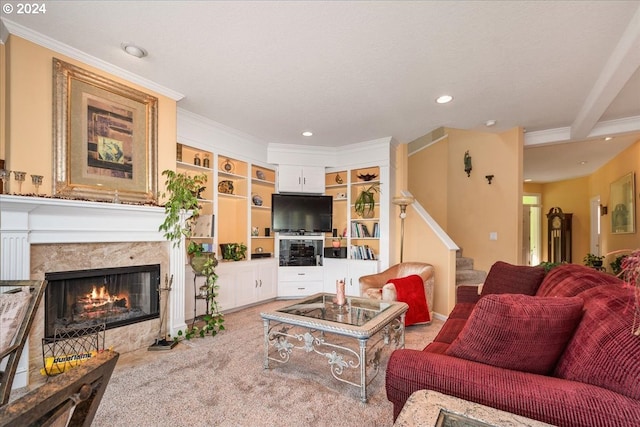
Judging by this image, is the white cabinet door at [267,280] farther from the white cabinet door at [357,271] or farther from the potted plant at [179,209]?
the potted plant at [179,209]

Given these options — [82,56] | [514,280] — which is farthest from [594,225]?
[82,56]

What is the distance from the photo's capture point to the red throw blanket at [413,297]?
3.32 m

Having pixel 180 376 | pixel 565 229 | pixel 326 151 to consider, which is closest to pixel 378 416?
pixel 180 376

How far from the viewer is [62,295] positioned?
2.45 meters

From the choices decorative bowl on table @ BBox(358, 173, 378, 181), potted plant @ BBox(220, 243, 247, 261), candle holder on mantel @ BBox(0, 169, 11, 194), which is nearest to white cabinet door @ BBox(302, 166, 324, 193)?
decorative bowl on table @ BBox(358, 173, 378, 181)

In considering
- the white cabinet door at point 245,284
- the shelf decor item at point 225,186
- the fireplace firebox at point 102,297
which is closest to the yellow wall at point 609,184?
Result: the white cabinet door at point 245,284

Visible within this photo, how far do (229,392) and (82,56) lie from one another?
2.91 meters

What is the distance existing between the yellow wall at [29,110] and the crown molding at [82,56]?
0.13ft

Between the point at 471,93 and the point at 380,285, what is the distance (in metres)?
2.44

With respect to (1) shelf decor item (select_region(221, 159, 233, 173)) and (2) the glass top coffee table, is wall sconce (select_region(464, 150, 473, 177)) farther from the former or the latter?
(1) shelf decor item (select_region(221, 159, 233, 173))

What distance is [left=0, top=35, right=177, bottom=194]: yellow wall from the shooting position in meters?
2.14

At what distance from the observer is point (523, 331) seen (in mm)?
1145

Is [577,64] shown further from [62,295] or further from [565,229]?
[565,229]

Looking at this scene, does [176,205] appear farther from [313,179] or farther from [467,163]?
[467,163]
